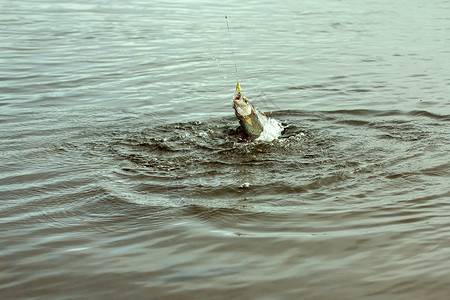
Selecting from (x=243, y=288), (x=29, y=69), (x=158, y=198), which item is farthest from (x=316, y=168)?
(x=29, y=69)

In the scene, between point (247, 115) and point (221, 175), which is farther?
point (247, 115)

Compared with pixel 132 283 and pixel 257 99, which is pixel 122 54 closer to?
pixel 257 99

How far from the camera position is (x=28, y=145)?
673cm

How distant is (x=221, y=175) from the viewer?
18.9 ft

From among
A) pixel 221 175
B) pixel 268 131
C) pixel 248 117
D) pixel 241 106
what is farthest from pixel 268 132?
pixel 221 175

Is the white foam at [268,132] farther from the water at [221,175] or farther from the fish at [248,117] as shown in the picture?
the water at [221,175]

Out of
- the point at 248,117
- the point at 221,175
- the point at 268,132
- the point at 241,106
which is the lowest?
the point at 221,175

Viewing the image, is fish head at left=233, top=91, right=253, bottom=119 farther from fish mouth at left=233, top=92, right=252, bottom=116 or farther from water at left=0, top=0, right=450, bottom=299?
water at left=0, top=0, right=450, bottom=299

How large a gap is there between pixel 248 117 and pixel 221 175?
3.07 feet

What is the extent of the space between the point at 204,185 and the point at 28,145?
8.53 feet

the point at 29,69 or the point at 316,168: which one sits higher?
the point at 29,69

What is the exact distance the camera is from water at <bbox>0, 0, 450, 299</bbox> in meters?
3.77

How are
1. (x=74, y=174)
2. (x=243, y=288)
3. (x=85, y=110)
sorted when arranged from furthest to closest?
1. (x=85, y=110)
2. (x=74, y=174)
3. (x=243, y=288)

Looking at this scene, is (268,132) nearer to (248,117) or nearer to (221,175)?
(248,117)
